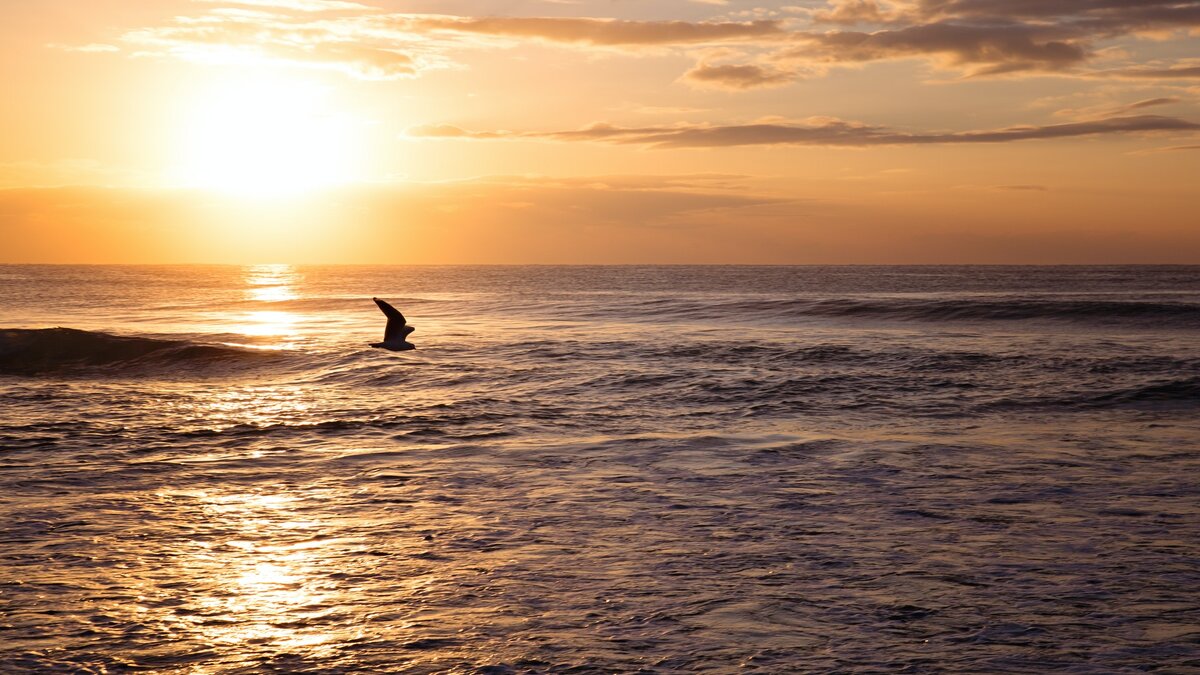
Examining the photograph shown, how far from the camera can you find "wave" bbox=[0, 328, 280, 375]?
26.9 m

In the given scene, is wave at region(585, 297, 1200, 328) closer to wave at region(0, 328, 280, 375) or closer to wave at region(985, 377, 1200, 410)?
wave at region(985, 377, 1200, 410)

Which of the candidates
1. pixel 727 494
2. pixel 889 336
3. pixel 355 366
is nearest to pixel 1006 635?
pixel 727 494

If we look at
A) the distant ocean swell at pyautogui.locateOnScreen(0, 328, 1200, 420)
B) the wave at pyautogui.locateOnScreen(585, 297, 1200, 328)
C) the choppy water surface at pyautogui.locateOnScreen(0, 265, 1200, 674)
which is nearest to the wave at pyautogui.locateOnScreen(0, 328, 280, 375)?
the distant ocean swell at pyautogui.locateOnScreen(0, 328, 1200, 420)

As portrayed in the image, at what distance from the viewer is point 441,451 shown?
45.4 feet

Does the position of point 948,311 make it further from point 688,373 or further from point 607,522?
point 607,522

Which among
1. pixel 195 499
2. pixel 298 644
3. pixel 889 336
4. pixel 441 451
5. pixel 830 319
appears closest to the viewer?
pixel 298 644

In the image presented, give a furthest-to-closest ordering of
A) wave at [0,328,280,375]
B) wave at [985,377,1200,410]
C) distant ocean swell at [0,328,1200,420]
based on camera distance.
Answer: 1. wave at [0,328,280,375]
2. distant ocean swell at [0,328,1200,420]
3. wave at [985,377,1200,410]

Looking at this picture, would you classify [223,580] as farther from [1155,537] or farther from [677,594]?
[1155,537]

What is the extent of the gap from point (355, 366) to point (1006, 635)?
21.0m

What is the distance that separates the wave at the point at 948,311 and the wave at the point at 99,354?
69.0 feet

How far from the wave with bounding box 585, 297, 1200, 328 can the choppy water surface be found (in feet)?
59.3

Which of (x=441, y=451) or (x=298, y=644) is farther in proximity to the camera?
(x=441, y=451)

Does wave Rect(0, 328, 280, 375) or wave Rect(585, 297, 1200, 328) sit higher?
wave Rect(585, 297, 1200, 328)

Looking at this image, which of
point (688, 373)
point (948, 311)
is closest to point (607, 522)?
point (688, 373)
